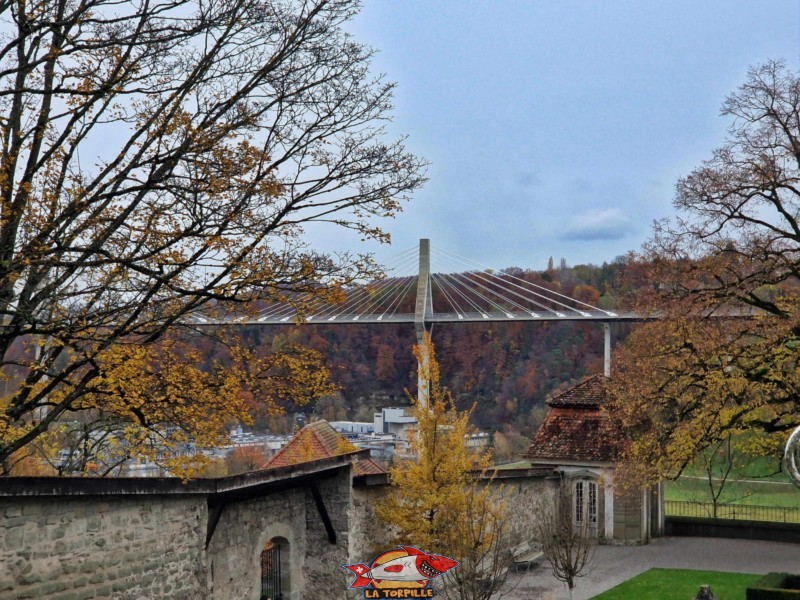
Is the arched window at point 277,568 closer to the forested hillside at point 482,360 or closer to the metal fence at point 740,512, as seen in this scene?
the metal fence at point 740,512

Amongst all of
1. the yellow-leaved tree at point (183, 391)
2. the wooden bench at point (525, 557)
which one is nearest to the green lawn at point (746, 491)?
the wooden bench at point (525, 557)

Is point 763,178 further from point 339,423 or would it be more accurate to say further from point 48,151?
point 339,423

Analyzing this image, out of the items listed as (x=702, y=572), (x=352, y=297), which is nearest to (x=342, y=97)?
(x=702, y=572)

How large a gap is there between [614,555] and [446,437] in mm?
6435

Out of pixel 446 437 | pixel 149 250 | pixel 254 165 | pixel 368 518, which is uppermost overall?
pixel 254 165

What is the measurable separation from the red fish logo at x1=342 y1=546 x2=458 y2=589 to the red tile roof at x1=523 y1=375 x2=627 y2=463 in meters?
10.2

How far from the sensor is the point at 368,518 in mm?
14117

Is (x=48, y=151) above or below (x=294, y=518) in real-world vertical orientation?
above

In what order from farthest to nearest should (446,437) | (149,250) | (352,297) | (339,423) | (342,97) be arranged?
(339,423)
(352,297)
(446,437)
(342,97)
(149,250)

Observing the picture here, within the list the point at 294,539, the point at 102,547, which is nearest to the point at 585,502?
the point at 294,539

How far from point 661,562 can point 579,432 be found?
12.7 ft

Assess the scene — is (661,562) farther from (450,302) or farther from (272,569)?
(450,302)

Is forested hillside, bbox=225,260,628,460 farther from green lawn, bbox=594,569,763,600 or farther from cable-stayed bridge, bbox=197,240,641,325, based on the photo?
green lawn, bbox=594,569,763,600

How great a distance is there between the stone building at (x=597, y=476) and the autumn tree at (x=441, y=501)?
5.59 m
